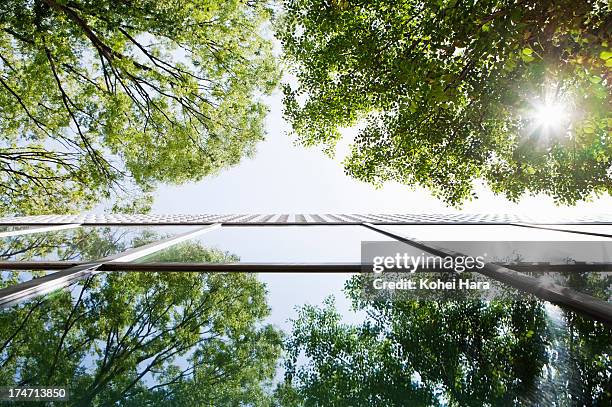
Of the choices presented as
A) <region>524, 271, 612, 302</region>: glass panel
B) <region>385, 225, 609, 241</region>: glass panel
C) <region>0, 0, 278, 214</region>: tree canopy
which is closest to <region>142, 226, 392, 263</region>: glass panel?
<region>385, 225, 609, 241</region>: glass panel

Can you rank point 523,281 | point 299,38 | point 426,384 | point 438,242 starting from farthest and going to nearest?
point 299,38
point 438,242
point 523,281
point 426,384

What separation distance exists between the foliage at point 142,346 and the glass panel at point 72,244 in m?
1.33

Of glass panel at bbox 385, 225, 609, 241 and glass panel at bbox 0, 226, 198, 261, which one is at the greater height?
glass panel at bbox 385, 225, 609, 241

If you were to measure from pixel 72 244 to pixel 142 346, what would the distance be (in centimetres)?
317

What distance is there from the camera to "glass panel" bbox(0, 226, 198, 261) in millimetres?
4062

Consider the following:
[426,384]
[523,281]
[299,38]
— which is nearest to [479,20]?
[523,281]

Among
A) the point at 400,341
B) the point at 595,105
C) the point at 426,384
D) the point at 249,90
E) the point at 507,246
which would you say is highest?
the point at 249,90

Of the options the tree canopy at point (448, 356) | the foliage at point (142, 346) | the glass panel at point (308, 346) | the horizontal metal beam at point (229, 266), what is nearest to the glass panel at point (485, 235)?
the horizontal metal beam at point (229, 266)

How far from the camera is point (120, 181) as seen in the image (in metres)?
17.4

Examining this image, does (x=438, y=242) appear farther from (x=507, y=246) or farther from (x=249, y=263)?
(x=249, y=263)

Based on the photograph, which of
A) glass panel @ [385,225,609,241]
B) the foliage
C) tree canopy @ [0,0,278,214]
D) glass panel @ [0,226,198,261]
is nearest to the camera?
the foliage

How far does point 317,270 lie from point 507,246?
8.23 feet

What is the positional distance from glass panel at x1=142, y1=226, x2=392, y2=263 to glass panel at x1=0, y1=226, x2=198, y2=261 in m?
0.71

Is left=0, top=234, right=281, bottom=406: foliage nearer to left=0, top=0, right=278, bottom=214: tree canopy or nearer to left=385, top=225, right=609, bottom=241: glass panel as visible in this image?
left=385, top=225, right=609, bottom=241: glass panel
